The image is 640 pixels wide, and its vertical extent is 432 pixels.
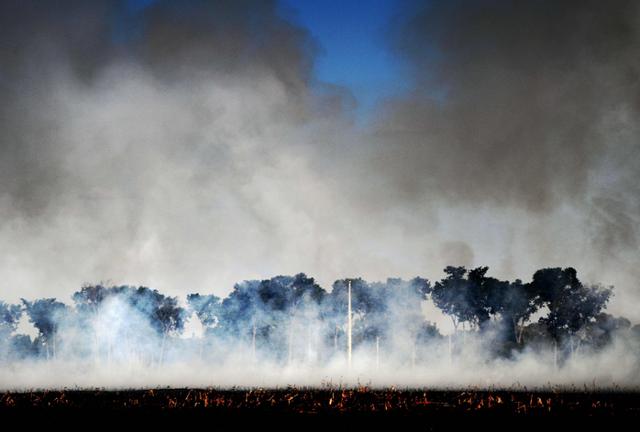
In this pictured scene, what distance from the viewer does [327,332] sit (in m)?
87.1

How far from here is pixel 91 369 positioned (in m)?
81.8

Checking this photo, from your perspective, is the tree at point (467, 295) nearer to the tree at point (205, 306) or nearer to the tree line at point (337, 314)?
the tree line at point (337, 314)

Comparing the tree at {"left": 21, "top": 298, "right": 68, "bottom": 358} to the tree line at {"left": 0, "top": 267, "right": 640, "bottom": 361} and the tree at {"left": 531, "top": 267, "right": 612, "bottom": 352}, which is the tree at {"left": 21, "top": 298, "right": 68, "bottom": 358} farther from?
the tree at {"left": 531, "top": 267, "right": 612, "bottom": 352}

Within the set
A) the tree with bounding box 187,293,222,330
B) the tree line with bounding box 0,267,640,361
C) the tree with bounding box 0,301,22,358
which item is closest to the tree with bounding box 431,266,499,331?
the tree line with bounding box 0,267,640,361

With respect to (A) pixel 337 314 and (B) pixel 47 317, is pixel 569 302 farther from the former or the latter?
(B) pixel 47 317

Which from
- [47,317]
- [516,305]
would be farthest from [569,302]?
[47,317]

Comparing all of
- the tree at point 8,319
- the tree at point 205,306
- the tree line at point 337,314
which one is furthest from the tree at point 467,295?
the tree at point 8,319

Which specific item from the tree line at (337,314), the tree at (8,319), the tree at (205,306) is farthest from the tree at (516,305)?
the tree at (8,319)

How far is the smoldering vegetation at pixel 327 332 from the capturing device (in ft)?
237

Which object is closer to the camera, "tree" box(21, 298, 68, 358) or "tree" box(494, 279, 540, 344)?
"tree" box(494, 279, 540, 344)

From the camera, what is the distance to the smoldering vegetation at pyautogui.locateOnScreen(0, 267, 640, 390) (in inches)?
2842

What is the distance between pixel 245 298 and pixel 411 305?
1295 inches

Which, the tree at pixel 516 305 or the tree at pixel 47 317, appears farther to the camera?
the tree at pixel 47 317

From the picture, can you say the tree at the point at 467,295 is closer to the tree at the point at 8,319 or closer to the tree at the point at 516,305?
the tree at the point at 516,305
